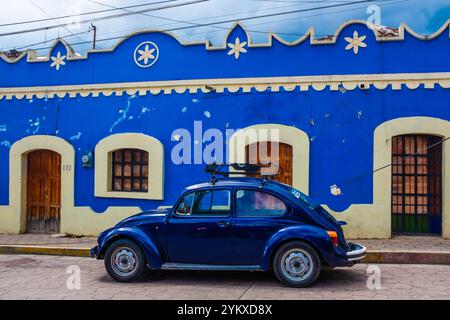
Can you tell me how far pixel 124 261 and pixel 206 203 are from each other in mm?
1530

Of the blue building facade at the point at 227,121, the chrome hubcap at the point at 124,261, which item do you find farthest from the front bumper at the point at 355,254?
the blue building facade at the point at 227,121

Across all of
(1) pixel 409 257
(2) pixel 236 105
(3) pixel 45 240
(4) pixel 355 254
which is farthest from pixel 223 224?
(3) pixel 45 240

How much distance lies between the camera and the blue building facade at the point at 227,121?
33.5ft

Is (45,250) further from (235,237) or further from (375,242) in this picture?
(375,242)

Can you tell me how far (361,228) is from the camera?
1024 cm

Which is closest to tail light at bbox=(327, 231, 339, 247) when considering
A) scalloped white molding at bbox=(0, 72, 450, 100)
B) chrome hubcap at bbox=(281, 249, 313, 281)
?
chrome hubcap at bbox=(281, 249, 313, 281)

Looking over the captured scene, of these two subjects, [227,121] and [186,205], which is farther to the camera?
[227,121]

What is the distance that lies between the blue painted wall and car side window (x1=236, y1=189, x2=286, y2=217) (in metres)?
3.68

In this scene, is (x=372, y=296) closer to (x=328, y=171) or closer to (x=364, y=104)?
(x=328, y=171)

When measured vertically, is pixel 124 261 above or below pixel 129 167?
below

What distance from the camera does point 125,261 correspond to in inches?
285

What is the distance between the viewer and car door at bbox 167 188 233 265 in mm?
6930
